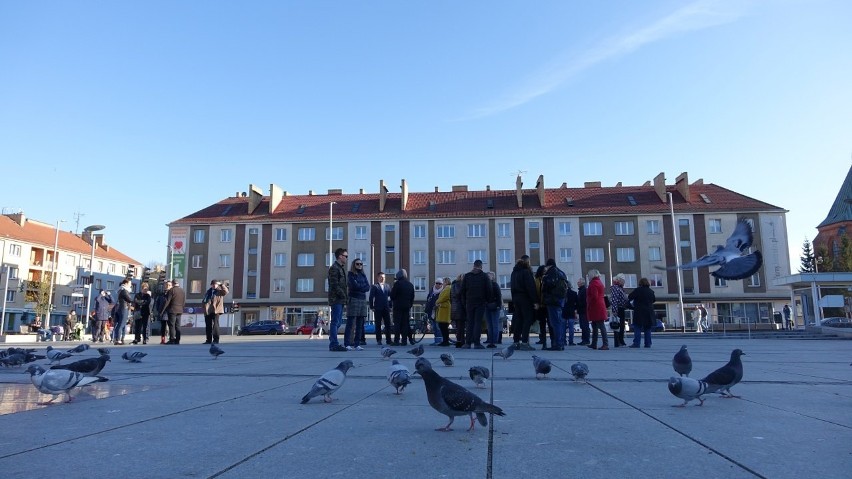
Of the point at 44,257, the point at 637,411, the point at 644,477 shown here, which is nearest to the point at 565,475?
the point at 644,477

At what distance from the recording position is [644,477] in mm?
2410

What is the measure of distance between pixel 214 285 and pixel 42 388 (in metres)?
9.12

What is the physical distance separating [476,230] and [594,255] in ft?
36.2

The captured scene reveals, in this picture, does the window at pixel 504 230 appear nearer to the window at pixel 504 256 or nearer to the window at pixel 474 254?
the window at pixel 504 256

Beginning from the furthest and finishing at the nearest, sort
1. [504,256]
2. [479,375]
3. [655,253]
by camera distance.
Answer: [504,256] < [655,253] < [479,375]

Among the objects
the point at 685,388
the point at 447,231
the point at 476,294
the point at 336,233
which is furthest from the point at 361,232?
the point at 685,388

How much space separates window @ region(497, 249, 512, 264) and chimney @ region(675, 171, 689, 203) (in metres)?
17.4

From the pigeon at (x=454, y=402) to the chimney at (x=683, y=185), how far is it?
54392 mm

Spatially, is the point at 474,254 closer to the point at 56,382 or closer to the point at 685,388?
the point at 685,388

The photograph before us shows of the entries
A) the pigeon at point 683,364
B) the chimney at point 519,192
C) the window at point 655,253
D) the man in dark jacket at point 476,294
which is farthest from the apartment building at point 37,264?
the pigeon at point 683,364

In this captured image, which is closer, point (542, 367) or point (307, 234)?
point (542, 367)

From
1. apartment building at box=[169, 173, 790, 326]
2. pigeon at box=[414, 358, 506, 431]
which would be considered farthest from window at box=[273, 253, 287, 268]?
pigeon at box=[414, 358, 506, 431]

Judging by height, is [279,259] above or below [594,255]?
above

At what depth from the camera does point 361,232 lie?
177 feet
